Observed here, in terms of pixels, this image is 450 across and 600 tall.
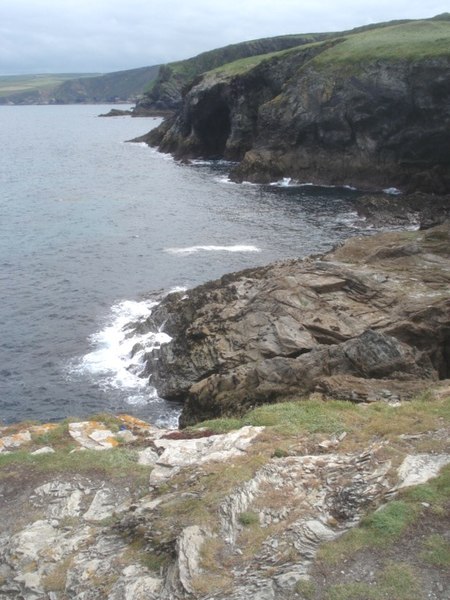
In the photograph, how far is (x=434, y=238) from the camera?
4222 cm

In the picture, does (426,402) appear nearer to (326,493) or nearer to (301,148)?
(326,493)

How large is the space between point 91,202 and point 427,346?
60235mm

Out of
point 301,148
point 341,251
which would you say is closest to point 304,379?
point 341,251

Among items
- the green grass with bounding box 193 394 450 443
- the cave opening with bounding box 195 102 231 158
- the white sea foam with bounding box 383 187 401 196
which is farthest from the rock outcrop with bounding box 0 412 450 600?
the cave opening with bounding box 195 102 231 158

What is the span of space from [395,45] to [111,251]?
5743 cm

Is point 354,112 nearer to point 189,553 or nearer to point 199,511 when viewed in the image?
point 199,511

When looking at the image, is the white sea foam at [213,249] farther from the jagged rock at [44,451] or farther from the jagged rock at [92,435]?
the jagged rock at [44,451]

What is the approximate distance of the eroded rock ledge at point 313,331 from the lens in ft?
80.7

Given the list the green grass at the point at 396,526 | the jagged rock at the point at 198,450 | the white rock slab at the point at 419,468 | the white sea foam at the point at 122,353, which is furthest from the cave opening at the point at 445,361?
the white sea foam at the point at 122,353

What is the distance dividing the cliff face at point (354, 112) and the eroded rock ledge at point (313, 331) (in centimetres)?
4028

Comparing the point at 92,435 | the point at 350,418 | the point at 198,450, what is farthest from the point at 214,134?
the point at 198,450

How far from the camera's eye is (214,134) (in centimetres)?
12094

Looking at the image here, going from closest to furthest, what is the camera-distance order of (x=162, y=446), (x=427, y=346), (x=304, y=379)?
(x=162, y=446), (x=304, y=379), (x=427, y=346)

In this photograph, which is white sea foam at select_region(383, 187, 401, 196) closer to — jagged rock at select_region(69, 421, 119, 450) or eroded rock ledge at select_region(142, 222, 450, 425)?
eroded rock ledge at select_region(142, 222, 450, 425)
